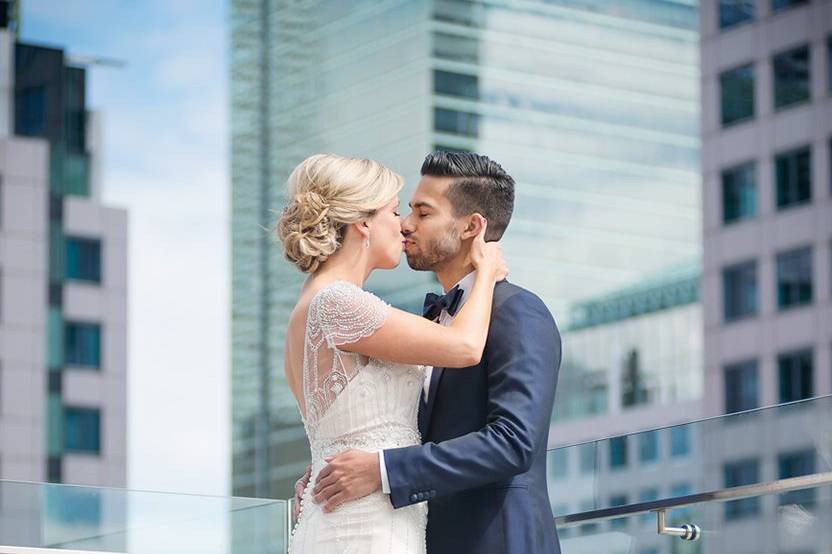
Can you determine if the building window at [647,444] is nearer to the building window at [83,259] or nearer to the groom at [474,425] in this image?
the groom at [474,425]

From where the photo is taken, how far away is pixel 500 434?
175 inches

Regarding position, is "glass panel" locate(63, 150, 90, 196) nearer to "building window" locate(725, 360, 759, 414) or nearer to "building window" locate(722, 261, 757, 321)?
"building window" locate(722, 261, 757, 321)

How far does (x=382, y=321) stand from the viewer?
4.61 m

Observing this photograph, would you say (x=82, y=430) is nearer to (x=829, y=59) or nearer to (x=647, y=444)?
(x=829, y=59)

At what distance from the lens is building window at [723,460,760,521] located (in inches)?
253

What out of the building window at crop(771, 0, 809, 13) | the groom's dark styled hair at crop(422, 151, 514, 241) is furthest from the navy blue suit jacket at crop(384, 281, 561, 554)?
the building window at crop(771, 0, 809, 13)

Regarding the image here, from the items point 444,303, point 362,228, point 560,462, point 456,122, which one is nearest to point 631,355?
point 456,122

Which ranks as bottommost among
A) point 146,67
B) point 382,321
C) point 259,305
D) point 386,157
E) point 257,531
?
point 257,531

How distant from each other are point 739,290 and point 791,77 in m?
6.04

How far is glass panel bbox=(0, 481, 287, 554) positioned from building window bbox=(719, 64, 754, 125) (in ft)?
143

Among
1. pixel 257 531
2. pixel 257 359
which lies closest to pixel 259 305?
pixel 257 359

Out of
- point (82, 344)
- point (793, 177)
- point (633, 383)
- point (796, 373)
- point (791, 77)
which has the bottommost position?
point (796, 373)

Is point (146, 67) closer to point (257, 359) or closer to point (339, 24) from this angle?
point (339, 24)

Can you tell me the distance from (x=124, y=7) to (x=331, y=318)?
89926 mm
